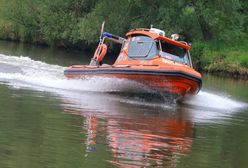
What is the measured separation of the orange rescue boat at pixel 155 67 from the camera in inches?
647

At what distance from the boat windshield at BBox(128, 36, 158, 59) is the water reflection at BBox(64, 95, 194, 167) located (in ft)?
7.64

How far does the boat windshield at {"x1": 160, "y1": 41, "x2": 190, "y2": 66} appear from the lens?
57.8ft

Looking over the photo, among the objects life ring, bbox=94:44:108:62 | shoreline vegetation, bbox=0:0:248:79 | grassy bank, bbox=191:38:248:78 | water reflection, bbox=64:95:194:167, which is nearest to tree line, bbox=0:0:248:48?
shoreline vegetation, bbox=0:0:248:79

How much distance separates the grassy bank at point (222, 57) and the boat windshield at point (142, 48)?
1705 centimetres

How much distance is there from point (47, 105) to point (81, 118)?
171 cm

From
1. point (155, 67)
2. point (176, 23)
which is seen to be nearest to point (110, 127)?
point (155, 67)

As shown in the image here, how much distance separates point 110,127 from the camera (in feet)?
36.7

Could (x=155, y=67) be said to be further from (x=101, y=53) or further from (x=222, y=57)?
(x=222, y=57)

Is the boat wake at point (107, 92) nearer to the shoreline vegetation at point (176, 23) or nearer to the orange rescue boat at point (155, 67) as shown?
the orange rescue boat at point (155, 67)

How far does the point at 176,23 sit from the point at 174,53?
2025 cm

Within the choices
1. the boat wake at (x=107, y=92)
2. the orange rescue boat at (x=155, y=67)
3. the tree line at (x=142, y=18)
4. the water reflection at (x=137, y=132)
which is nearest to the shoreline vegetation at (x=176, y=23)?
the tree line at (x=142, y=18)

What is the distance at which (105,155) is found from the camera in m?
8.67

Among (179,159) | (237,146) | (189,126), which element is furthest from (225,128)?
(179,159)

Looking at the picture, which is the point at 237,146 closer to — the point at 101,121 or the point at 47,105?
the point at 101,121
